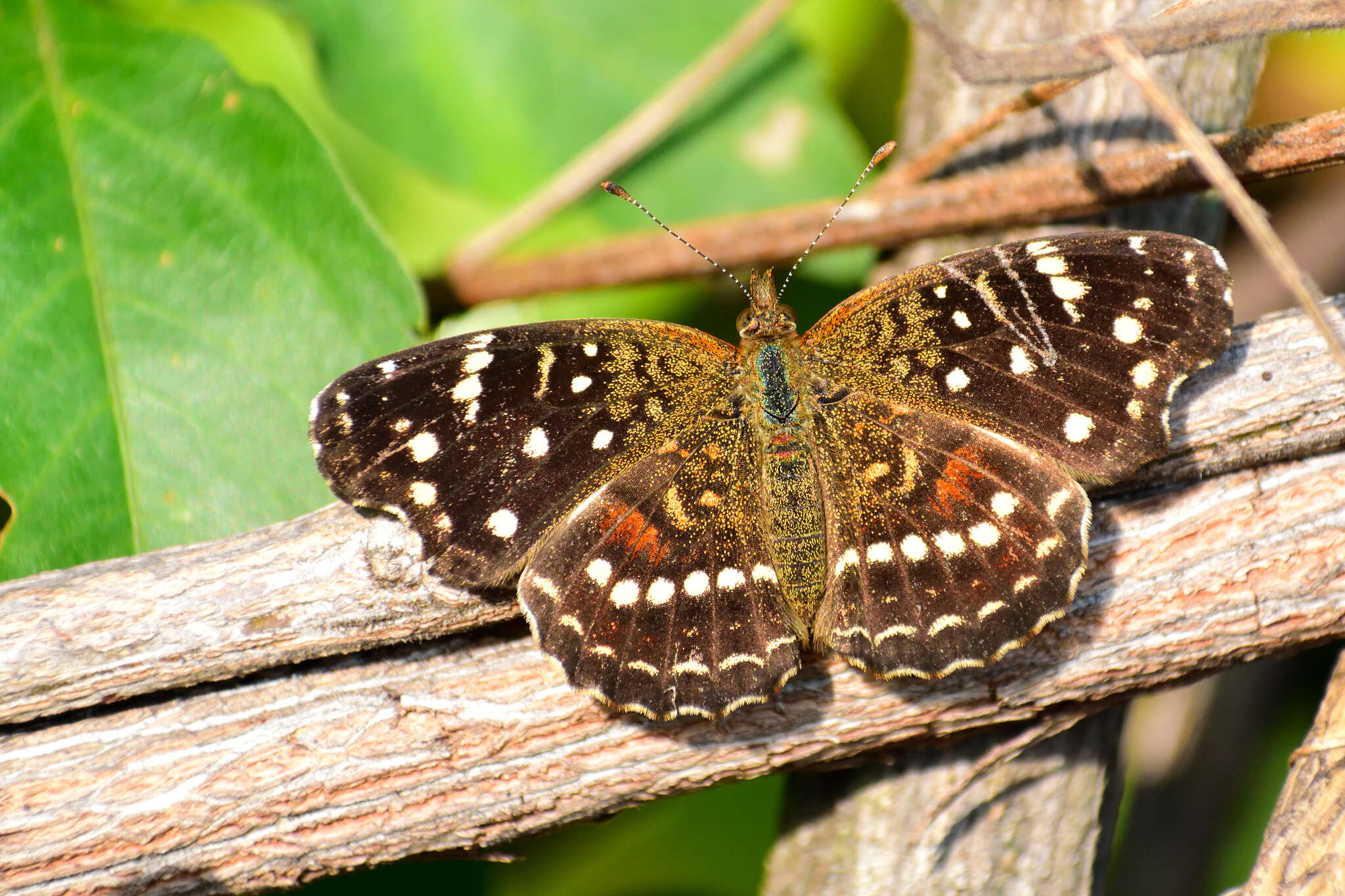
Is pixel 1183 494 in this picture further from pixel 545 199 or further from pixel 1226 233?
pixel 1226 233

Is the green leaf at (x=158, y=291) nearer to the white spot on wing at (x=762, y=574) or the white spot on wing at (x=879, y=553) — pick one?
the white spot on wing at (x=762, y=574)

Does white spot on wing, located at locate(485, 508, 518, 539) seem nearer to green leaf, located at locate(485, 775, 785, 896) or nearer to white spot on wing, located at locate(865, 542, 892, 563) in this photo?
white spot on wing, located at locate(865, 542, 892, 563)

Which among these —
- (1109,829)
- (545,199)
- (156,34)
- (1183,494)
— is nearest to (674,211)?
(545,199)

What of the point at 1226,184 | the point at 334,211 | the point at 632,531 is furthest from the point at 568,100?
the point at 1226,184

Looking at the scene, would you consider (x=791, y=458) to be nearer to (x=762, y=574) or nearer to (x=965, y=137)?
(x=762, y=574)

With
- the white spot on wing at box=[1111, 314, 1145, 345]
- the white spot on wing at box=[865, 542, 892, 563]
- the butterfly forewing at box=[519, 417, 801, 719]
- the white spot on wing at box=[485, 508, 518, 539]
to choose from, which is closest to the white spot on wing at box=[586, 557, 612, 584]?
the butterfly forewing at box=[519, 417, 801, 719]

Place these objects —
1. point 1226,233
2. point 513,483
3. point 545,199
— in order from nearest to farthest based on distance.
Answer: point 513,483 < point 545,199 < point 1226,233

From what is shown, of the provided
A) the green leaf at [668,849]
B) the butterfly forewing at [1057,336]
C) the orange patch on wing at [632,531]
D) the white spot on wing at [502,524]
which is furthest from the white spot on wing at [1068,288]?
the green leaf at [668,849]
